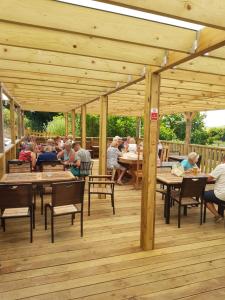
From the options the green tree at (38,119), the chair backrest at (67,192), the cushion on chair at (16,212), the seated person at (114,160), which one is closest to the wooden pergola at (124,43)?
the chair backrest at (67,192)

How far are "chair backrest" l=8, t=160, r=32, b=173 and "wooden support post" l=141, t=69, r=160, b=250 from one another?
2679mm

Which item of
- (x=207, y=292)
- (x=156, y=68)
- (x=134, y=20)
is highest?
(x=134, y=20)

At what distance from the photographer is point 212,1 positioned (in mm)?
1707

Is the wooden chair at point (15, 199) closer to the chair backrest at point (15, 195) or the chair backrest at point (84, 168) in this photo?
the chair backrest at point (15, 195)

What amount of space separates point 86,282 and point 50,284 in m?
0.36

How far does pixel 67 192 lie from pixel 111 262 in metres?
1.08

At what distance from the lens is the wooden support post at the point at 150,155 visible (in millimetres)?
2979

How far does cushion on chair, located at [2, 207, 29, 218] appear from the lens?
3170 mm

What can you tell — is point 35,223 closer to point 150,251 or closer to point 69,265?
point 69,265

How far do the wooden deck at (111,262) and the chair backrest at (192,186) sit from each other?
549mm

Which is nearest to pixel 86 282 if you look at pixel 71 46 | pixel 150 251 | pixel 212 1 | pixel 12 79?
pixel 150 251

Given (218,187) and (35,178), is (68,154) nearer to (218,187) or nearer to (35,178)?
(35,178)

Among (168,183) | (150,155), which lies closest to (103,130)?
(168,183)

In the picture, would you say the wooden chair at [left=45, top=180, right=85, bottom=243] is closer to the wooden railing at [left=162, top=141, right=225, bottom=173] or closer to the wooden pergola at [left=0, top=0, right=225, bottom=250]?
the wooden pergola at [left=0, top=0, right=225, bottom=250]
